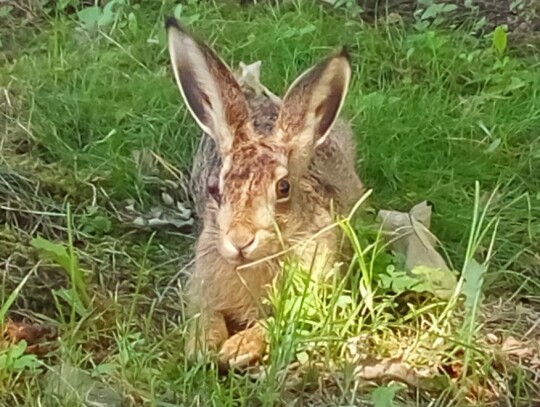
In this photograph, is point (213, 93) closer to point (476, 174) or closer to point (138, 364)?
point (138, 364)

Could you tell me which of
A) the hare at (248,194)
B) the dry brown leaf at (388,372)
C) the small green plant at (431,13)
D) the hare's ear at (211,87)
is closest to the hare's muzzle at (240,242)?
the hare at (248,194)

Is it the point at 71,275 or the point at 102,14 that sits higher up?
the point at 71,275

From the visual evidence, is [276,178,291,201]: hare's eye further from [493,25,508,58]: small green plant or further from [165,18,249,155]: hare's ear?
[493,25,508,58]: small green plant

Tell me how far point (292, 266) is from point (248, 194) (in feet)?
0.69

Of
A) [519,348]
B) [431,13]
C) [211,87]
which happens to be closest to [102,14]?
[431,13]

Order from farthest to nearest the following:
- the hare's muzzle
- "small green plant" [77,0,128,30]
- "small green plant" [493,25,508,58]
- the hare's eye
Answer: "small green plant" [77,0,128,30] → "small green plant" [493,25,508,58] → the hare's eye → the hare's muzzle

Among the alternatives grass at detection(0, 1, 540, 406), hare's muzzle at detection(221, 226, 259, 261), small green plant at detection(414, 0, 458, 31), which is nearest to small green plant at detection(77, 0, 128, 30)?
grass at detection(0, 1, 540, 406)

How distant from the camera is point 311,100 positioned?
10.6 feet

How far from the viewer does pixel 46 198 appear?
12.7 ft

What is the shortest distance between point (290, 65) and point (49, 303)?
5.19 ft

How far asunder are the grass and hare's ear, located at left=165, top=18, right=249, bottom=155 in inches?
16.0

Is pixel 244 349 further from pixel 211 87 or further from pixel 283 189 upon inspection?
pixel 211 87

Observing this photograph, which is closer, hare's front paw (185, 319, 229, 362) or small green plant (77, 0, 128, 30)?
hare's front paw (185, 319, 229, 362)

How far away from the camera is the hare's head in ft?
10.1
